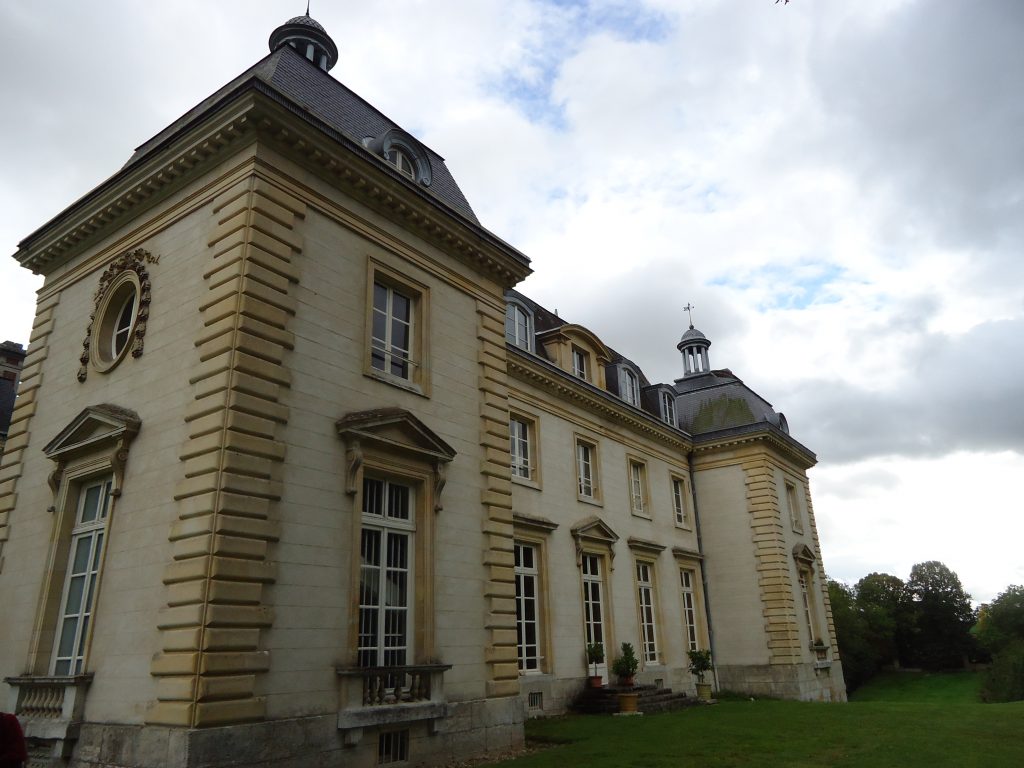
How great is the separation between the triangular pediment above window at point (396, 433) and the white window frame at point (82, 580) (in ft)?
11.1

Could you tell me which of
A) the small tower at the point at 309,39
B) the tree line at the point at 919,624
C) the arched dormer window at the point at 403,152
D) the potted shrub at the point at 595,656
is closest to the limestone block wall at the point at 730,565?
the potted shrub at the point at 595,656

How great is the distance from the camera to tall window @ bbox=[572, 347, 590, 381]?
2233 cm

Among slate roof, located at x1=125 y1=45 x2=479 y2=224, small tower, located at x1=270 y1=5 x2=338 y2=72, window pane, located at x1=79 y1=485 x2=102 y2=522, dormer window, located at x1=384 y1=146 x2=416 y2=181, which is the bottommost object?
window pane, located at x1=79 y1=485 x2=102 y2=522

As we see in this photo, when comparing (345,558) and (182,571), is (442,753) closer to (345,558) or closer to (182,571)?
(345,558)

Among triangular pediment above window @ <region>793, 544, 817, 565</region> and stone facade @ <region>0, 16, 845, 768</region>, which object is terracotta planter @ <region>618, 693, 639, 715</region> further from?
triangular pediment above window @ <region>793, 544, 817, 565</region>

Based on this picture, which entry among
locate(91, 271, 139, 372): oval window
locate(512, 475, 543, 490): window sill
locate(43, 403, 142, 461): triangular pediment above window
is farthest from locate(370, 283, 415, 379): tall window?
locate(512, 475, 543, 490): window sill

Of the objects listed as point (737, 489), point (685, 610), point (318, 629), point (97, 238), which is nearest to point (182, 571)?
point (318, 629)

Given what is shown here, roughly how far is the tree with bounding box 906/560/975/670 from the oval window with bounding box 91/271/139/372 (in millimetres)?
65178

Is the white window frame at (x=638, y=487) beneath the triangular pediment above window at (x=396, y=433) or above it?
above

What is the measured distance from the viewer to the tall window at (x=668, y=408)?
26.5 m

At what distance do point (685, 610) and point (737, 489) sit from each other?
15.4 ft

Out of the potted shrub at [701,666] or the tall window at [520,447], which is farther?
the potted shrub at [701,666]

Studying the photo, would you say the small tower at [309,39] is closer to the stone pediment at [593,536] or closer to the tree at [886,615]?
the stone pediment at [593,536]

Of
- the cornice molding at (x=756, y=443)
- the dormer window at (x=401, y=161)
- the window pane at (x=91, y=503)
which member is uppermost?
the dormer window at (x=401, y=161)
